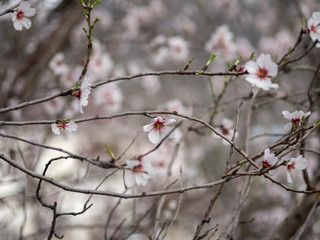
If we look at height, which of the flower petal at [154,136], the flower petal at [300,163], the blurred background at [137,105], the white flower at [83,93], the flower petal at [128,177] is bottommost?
the flower petal at [300,163]

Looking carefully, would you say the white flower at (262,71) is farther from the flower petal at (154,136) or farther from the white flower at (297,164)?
the flower petal at (154,136)

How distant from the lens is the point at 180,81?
28.6ft

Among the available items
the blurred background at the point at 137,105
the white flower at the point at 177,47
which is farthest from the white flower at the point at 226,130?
the white flower at the point at 177,47

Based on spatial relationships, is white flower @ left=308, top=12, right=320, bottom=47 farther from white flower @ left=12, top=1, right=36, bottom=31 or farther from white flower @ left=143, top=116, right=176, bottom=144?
white flower @ left=12, top=1, right=36, bottom=31

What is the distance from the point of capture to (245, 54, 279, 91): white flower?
92cm

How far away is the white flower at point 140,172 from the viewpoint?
1.07 metres

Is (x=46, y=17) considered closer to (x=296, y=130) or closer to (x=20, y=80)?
(x=20, y=80)

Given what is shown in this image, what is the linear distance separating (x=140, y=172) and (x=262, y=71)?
0.51m

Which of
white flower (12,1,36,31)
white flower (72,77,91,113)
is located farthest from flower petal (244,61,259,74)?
white flower (12,1,36,31)

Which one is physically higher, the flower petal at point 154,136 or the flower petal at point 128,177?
the flower petal at point 154,136

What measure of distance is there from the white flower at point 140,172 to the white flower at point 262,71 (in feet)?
1.41

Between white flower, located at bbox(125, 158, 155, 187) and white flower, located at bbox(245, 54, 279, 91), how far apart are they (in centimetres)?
43

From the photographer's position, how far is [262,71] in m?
0.94

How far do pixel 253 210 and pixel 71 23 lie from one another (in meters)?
3.24
